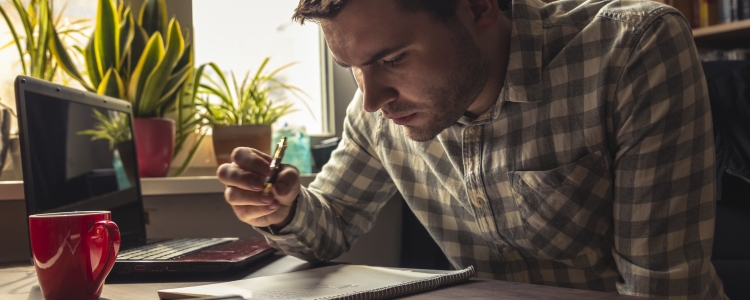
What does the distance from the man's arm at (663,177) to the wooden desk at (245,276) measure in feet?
0.79

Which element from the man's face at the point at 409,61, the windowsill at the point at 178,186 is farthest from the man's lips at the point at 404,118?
the windowsill at the point at 178,186

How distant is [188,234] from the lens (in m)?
1.67

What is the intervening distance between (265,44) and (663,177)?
1484 mm

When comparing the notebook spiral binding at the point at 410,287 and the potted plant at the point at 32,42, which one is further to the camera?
the potted plant at the point at 32,42

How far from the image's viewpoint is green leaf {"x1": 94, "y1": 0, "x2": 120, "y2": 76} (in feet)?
5.06

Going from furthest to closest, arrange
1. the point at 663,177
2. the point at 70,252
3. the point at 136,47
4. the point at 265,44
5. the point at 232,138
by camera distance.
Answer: the point at 265,44
the point at 232,138
the point at 136,47
the point at 663,177
the point at 70,252

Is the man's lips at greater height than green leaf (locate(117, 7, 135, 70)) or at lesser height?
lesser

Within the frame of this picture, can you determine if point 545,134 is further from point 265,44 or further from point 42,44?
point 265,44

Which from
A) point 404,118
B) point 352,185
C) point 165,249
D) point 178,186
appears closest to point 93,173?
point 165,249

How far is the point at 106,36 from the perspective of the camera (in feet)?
5.08

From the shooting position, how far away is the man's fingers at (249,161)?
93 centimetres

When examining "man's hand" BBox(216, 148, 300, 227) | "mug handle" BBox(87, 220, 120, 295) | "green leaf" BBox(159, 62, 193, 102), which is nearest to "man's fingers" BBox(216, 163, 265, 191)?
"man's hand" BBox(216, 148, 300, 227)

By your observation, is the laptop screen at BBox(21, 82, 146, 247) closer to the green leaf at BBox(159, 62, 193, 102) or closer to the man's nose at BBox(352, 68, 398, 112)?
the green leaf at BBox(159, 62, 193, 102)

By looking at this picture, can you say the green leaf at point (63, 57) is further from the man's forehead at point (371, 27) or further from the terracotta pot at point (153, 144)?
the man's forehead at point (371, 27)
